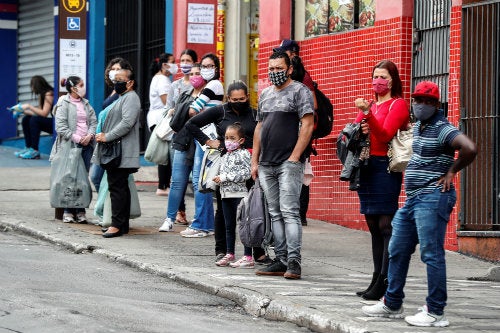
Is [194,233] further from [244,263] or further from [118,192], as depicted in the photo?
[244,263]

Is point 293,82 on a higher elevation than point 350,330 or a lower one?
higher

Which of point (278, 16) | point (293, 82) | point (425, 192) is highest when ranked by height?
point (278, 16)

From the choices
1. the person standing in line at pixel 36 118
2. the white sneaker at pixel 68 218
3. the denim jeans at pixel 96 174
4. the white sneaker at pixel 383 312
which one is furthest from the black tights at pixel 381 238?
the person standing in line at pixel 36 118

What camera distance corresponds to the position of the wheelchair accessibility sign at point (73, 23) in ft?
57.8

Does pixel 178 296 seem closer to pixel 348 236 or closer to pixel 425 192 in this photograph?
pixel 425 192

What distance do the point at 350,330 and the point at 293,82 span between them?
308cm

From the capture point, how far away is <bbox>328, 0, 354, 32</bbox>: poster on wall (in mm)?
15359

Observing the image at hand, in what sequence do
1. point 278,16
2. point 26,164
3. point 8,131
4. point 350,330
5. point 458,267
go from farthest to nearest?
point 8,131
point 26,164
point 278,16
point 458,267
point 350,330

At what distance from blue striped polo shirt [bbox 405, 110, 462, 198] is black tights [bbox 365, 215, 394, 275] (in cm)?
97

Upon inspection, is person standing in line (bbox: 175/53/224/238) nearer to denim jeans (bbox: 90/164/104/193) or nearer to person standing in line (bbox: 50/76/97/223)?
person standing in line (bbox: 50/76/97/223)

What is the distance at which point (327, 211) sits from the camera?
50.9 ft

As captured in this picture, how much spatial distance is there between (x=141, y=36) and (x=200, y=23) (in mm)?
3971

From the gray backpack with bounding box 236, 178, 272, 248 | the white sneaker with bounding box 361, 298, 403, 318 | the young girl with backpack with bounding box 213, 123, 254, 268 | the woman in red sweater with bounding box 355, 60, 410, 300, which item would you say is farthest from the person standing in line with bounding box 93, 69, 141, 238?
the white sneaker with bounding box 361, 298, 403, 318

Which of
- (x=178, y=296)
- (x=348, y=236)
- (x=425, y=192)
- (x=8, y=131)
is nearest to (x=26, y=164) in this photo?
(x=8, y=131)
